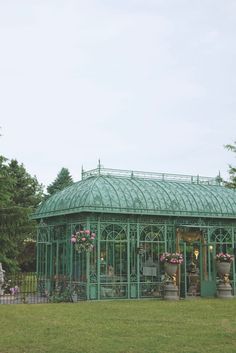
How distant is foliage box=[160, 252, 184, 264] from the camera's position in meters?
20.2

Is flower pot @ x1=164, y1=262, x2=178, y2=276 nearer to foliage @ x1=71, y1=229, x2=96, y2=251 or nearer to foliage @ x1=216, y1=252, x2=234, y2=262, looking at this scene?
foliage @ x1=216, y1=252, x2=234, y2=262

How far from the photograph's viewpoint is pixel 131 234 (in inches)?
822

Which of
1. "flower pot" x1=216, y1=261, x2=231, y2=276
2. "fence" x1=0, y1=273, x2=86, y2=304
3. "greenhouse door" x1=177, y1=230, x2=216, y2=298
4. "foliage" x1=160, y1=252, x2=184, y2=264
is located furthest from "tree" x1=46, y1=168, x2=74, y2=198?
"foliage" x1=160, y1=252, x2=184, y2=264

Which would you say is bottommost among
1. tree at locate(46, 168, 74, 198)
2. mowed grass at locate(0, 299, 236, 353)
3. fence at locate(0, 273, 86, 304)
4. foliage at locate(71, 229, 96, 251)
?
mowed grass at locate(0, 299, 236, 353)

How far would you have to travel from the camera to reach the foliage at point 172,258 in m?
20.2

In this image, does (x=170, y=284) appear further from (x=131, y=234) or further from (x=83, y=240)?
(x=83, y=240)

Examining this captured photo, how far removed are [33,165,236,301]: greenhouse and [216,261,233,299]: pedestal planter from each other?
1.33 feet

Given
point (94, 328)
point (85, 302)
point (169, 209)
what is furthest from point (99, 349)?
point (169, 209)

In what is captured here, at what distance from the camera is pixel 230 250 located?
23.2m

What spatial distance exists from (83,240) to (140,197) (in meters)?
3.29

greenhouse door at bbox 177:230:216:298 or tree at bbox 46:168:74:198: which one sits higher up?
tree at bbox 46:168:74:198

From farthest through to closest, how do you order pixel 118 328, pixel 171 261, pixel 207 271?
pixel 207 271, pixel 171 261, pixel 118 328

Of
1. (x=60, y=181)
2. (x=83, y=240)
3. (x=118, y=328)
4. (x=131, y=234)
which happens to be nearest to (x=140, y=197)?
(x=131, y=234)

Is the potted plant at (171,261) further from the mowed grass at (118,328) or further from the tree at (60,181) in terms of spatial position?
the tree at (60,181)
